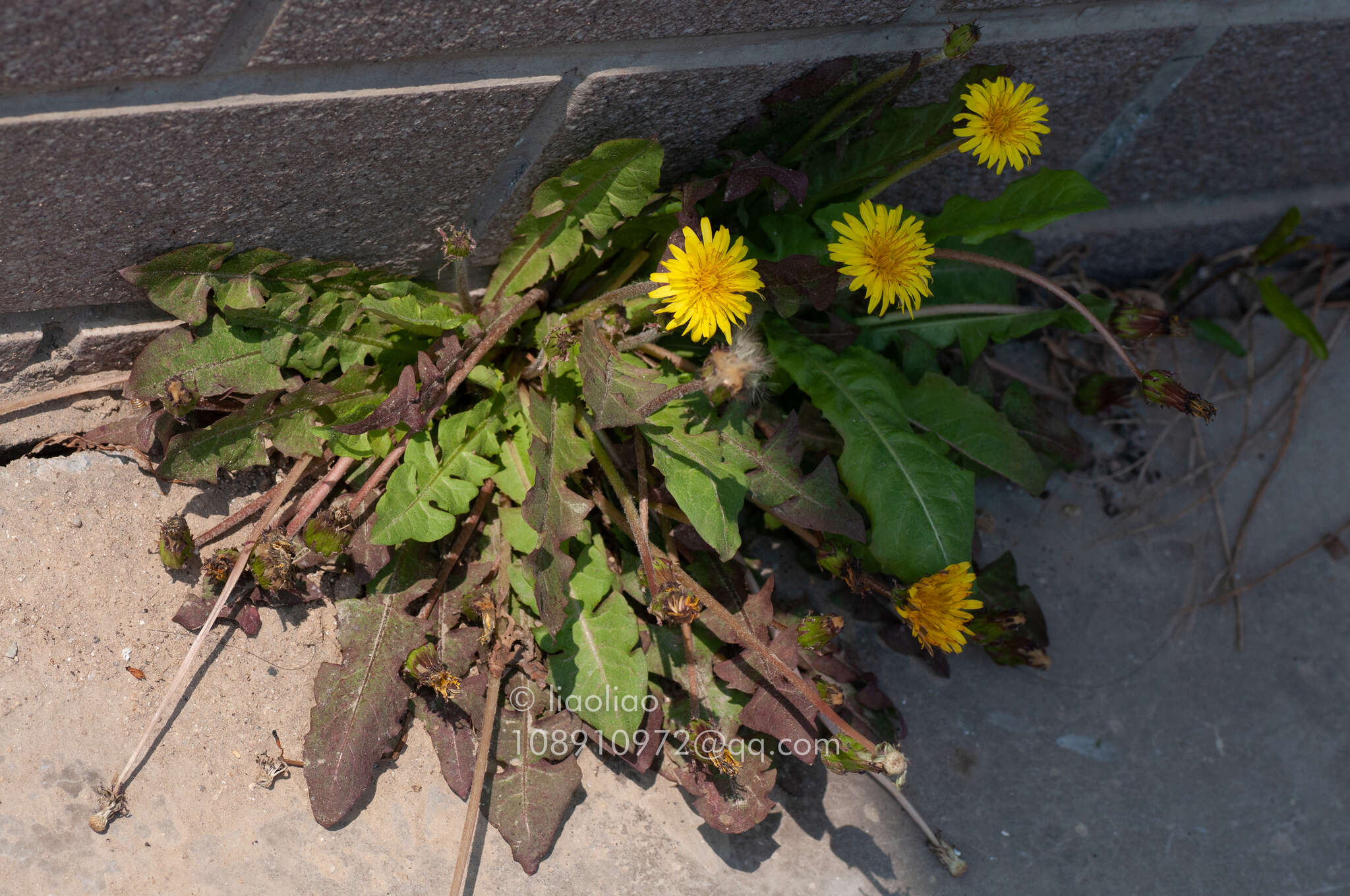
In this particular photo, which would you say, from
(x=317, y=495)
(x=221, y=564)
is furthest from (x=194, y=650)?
(x=317, y=495)

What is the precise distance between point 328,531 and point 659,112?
1.19m

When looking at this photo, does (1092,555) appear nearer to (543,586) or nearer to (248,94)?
(543,586)

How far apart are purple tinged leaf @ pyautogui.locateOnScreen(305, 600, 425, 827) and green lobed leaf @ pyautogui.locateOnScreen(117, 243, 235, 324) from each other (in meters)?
0.73

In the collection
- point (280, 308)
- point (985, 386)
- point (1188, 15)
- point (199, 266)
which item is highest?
point (1188, 15)

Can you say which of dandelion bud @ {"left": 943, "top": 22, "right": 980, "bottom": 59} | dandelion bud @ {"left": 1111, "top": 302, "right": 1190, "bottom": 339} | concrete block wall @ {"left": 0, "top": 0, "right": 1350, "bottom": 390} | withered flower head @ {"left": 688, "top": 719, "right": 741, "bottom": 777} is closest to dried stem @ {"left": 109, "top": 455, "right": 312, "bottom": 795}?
concrete block wall @ {"left": 0, "top": 0, "right": 1350, "bottom": 390}

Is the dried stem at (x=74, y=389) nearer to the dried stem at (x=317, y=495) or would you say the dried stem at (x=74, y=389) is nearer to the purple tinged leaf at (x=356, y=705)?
the dried stem at (x=317, y=495)

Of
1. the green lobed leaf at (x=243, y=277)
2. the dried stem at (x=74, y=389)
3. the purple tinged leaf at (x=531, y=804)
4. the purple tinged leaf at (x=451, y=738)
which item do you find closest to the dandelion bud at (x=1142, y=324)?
the purple tinged leaf at (x=531, y=804)

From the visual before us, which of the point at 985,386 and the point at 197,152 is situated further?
the point at 985,386

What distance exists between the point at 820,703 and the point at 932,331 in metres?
1.10

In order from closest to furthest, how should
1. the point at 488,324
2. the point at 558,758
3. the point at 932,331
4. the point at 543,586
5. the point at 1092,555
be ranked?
1. the point at 543,586
2. the point at 558,758
3. the point at 488,324
4. the point at 932,331
5. the point at 1092,555

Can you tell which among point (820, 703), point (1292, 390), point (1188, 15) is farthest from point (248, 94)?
point (1292, 390)

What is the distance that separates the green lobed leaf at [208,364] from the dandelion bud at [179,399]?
4 cm

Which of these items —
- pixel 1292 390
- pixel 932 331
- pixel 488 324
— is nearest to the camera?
pixel 488 324

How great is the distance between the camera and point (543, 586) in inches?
78.0
